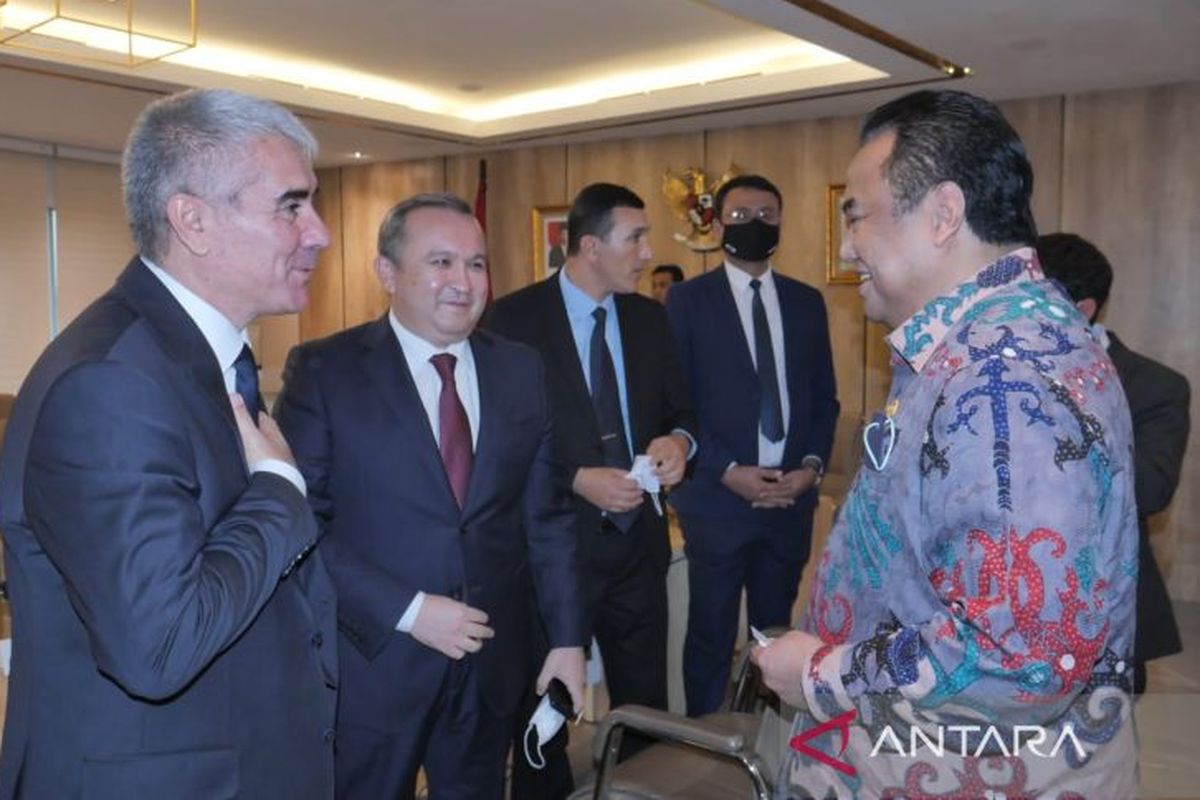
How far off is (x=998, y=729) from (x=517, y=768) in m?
1.77

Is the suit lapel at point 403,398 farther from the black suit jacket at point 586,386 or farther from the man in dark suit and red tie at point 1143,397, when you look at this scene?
the man in dark suit and red tie at point 1143,397

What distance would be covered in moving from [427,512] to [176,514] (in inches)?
32.9

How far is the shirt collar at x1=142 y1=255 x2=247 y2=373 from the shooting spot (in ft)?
4.11

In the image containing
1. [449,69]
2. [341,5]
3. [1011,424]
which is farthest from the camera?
[449,69]

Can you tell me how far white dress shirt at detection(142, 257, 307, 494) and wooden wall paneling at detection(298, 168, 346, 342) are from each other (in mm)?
8433

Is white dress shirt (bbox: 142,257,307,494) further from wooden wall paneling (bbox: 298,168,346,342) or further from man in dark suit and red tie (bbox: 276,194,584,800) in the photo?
wooden wall paneling (bbox: 298,168,346,342)

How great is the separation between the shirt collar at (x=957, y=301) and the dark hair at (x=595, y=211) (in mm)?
1696

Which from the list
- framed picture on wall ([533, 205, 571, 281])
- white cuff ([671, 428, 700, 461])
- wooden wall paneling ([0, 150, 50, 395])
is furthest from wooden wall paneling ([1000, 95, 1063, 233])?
wooden wall paneling ([0, 150, 50, 395])

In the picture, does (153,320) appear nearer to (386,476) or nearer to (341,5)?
(386,476)

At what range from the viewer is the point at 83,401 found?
3.41ft

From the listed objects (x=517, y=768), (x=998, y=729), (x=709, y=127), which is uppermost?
(x=709, y=127)

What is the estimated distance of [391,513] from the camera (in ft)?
6.14

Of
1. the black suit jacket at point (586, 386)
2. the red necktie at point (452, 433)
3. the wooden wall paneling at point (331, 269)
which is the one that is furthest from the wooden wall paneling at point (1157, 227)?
the wooden wall paneling at point (331, 269)

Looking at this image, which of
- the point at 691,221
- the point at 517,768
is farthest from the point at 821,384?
the point at 691,221
